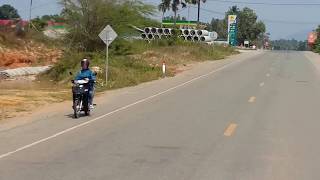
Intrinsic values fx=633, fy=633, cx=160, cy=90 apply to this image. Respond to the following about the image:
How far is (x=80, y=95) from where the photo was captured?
17.9 meters

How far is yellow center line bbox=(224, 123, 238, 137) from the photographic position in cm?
1424

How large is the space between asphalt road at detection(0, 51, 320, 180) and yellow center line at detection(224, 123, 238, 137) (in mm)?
24

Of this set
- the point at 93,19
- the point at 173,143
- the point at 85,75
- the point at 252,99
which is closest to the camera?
the point at 173,143

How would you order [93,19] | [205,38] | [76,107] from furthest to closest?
1. [205,38]
2. [93,19]
3. [76,107]

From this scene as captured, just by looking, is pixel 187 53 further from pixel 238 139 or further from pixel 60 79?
pixel 238 139

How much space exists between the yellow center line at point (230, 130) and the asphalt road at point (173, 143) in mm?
24

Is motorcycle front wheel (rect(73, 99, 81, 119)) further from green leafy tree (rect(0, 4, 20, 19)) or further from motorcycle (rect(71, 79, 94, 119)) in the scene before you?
green leafy tree (rect(0, 4, 20, 19))

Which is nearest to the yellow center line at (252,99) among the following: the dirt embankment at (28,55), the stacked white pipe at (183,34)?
the dirt embankment at (28,55)

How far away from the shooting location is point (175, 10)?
346 ft

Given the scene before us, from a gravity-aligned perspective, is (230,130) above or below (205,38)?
below

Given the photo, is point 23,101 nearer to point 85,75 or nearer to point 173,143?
point 85,75

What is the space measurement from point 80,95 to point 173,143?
5845 mm

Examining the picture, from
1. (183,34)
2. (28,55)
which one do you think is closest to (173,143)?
(28,55)

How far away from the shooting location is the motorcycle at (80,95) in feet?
58.2
